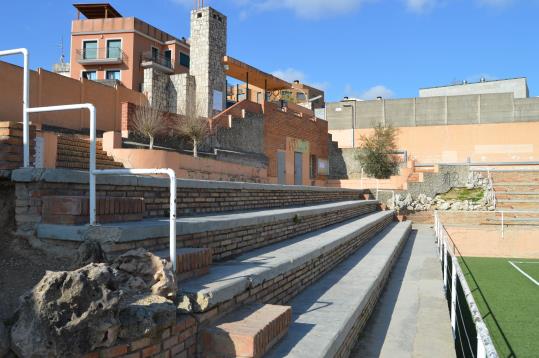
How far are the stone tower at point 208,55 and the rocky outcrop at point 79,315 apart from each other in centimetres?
2016

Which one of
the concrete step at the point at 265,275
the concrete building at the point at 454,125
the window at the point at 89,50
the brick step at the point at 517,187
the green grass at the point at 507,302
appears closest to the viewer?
the concrete step at the point at 265,275

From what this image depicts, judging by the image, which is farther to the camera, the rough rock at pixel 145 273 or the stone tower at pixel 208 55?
the stone tower at pixel 208 55

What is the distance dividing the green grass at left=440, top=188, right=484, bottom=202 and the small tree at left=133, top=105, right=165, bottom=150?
16.0 metres

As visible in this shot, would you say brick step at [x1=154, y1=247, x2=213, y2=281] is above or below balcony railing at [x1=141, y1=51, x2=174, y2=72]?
below

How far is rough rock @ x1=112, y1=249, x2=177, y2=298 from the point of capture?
9.53 ft

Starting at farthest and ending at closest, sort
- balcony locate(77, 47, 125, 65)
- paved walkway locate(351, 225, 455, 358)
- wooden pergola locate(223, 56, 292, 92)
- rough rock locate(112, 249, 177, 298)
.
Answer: balcony locate(77, 47, 125, 65)
wooden pergola locate(223, 56, 292, 92)
paved walkway locate(351, 225, 455, 358)
rough rock locate(112, 249, 177, 298)

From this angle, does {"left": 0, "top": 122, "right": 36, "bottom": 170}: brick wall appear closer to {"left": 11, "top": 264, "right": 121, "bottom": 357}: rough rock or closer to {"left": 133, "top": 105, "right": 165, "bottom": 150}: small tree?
{"left": 11, "top": 264, "right": 121, "bottom": 357}: rough rock

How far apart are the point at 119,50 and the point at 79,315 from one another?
34.7 meters

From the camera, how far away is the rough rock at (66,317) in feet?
7.02

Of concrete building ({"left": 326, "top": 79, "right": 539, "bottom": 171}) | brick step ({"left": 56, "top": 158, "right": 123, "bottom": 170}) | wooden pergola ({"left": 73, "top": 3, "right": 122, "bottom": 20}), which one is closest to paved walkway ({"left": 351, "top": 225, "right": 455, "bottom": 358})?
brick step ({"left": 56, "top": 158, "right": 123, "bottom": 170})

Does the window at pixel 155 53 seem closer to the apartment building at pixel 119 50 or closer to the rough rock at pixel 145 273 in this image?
the apartment building at pixel 119 50

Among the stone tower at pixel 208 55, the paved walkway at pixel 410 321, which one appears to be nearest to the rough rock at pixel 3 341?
the paved walkway at pixel 410 321

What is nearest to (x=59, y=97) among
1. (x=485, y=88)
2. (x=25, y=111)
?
(x=25, y=111)

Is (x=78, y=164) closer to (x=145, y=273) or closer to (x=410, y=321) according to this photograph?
(x=145, y=273)
